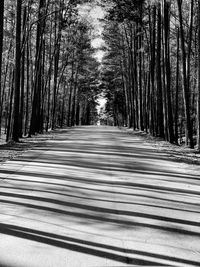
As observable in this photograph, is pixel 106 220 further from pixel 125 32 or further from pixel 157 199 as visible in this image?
pixel 125 32

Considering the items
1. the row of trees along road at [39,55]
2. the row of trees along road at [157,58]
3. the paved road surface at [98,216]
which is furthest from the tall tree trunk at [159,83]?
the paved road surface at [98,216]

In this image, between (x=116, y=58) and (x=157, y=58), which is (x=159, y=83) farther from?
(x=116, y=58)

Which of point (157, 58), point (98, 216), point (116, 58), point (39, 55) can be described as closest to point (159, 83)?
point (157, 58)

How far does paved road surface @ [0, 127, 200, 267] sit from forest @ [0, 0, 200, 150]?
33.3 ft

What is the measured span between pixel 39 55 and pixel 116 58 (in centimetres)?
2259

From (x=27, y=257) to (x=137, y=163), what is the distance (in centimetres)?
883

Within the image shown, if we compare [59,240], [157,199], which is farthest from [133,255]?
[157,199]

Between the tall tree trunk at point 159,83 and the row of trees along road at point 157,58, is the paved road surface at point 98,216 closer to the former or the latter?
the row of trees along road at point 157,58

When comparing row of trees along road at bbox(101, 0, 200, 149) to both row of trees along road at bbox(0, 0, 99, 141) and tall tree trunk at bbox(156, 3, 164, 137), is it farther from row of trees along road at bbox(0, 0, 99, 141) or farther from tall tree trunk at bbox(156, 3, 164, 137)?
row of trees along road at bbox(0, 0, 99, 141)

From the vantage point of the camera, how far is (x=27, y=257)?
4.81 m

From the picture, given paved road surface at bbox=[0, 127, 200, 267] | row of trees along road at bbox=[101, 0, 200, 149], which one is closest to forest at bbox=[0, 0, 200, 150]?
row of trees along road at bbox=[101, 0, 200, 149]

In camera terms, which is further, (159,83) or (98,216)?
(159,83)

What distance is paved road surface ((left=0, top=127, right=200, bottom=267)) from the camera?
4.95 meters

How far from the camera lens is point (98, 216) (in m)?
6.71
